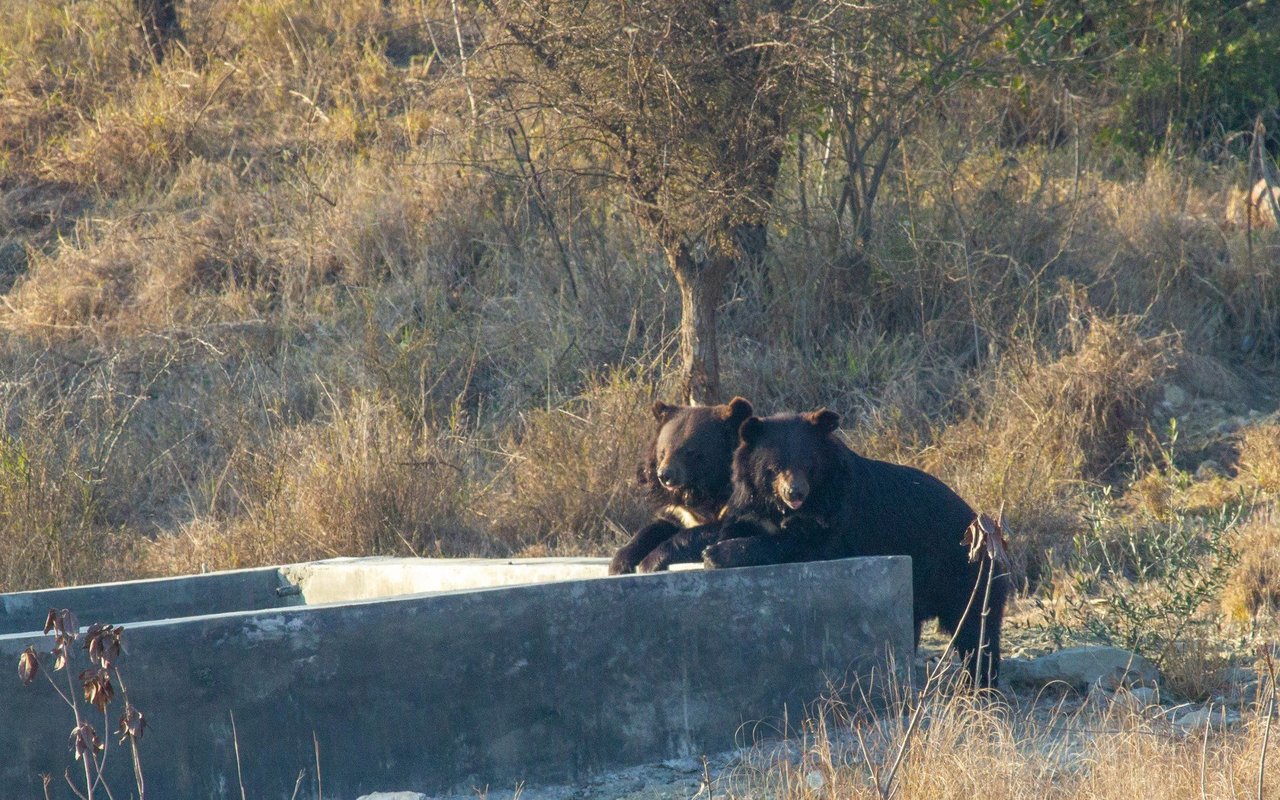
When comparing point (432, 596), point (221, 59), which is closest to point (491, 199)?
point (221, 59)

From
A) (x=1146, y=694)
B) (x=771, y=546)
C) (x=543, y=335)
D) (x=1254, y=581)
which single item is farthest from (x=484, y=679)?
(x=543, y=335)

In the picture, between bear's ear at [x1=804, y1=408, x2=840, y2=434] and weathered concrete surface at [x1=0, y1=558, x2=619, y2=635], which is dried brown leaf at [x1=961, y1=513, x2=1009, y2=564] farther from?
weathered concrete surface at [x1=0, y1=558, x2=619, y2=635]

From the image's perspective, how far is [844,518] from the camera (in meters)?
5.66

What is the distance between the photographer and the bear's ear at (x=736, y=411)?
588cm

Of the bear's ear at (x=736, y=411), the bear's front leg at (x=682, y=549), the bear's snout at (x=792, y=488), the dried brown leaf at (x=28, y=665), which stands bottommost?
the bear's front leg at (x=682, y=549)

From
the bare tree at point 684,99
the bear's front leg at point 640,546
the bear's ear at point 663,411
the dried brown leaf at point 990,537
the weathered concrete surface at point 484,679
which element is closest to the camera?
the dried brown leaf at point 990,537

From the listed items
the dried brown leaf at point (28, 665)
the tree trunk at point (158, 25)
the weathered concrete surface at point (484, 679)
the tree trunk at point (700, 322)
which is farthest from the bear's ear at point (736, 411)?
the tree trunk at point (158, 25)

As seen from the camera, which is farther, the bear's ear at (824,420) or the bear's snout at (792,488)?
the bear's ear at (824,420)

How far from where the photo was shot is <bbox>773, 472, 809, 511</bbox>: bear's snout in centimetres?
531

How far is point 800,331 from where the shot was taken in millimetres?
11078

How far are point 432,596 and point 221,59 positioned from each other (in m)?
13.6

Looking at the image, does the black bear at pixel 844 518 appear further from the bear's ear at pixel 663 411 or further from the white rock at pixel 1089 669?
the bear's ear at pixel 663 411

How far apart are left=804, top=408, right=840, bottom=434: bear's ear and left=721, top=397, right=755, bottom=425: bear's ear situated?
33cm

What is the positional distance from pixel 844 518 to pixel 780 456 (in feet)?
1.32
